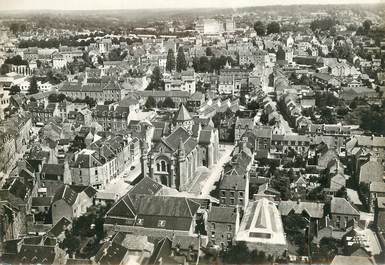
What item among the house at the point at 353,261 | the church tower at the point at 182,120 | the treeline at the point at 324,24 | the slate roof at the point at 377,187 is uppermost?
the treeline at the point at 324,24

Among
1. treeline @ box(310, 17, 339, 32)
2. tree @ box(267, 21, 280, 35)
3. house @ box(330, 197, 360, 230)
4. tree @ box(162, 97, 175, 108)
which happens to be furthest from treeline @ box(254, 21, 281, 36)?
house @ box(330, 197, 360, 230)

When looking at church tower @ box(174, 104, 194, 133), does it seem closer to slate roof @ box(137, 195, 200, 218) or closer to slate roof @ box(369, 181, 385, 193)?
slate roof @ box(137, 195, 200, 218)

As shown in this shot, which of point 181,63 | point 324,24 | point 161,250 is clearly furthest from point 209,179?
point 324,24

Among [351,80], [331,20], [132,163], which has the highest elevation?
[331,20]

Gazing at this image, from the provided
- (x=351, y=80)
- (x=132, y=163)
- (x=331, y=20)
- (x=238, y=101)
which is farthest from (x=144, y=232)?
(x=331, y=20)

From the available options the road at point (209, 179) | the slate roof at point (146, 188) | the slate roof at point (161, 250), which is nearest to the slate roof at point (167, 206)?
the slate roof at point (146, 188)

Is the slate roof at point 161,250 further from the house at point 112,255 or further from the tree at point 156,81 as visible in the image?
the tree at point 156,81

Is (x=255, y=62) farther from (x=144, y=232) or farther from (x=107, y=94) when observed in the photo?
(x=144, y=232)

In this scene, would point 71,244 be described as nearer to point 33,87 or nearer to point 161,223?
point 161,223
